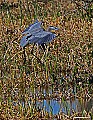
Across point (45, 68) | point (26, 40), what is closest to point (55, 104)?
point (45, 68)

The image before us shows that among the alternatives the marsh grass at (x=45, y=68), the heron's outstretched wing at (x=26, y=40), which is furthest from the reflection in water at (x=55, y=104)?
the heron's outstretched wing at (x=26, y=40)

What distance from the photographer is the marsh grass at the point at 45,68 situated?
11.5ft

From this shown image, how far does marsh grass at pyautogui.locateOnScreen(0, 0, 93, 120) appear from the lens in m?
3.52

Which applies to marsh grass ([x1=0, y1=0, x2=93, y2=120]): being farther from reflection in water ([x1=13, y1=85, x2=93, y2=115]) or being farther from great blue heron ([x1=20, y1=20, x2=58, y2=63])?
great blue heron ([x1=20, y1=20, x2=58, y2=63])

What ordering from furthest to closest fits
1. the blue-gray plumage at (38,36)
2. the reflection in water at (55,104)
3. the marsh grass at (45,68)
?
the marsh grass at (45,68)
the reflection in water at (55,104)
the blue-gray plumage at (38,36)

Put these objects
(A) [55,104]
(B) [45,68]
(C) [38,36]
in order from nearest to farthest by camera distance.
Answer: (C) [38,36], (A) [55,104], (B) [45,68]

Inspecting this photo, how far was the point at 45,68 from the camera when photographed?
4305 mm

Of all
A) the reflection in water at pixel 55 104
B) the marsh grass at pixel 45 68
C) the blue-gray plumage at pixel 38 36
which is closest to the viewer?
the blue-gray plumage at pixel 38 36

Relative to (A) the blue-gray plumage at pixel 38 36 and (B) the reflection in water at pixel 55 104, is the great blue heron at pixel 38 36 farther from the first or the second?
(B) the reflection in water at pixel 55 104

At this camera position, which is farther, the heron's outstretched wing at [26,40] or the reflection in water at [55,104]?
the reflection in water at [55,104]

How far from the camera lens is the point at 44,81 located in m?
4.09

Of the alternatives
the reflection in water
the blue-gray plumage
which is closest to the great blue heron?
the blue-gray plumage

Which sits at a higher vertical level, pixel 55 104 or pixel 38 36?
pixel 38 36

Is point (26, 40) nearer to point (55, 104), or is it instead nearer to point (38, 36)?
point (38, 36)
